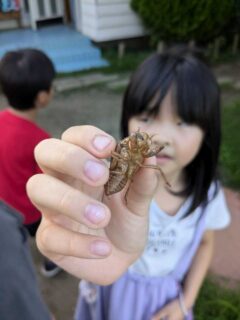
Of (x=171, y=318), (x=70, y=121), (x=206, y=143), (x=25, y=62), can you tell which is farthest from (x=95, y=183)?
(x=70, y=121)

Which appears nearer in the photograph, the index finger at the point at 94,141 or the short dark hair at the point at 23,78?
the index finger at the point at 94,141

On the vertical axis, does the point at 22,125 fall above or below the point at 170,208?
above

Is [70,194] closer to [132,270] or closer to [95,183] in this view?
[95,183]

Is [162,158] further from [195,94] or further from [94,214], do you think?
[94,214]

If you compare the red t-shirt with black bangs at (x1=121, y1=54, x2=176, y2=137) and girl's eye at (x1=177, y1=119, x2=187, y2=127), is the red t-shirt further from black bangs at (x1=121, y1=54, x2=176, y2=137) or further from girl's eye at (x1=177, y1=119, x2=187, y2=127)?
girl's eye at (x1=177, y1=119, x2=187, y2=127)

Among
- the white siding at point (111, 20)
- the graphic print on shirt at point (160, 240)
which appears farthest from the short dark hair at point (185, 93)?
the white siding at point (111, 20)

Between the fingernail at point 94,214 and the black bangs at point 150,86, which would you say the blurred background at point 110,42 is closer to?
the black bangs at point 150,86

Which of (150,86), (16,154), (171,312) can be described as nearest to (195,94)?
(150,86)
